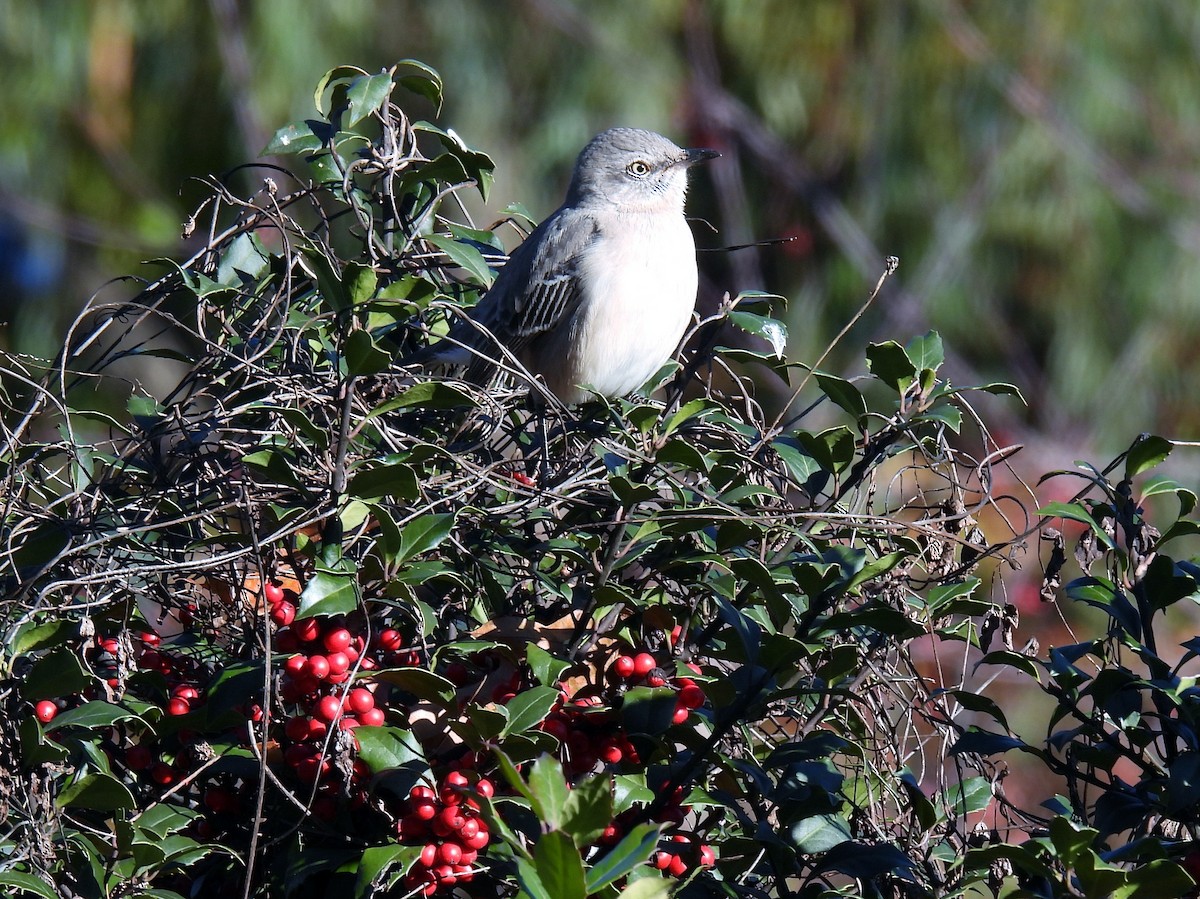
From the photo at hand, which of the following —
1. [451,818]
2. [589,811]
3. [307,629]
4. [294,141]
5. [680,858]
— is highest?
[294,141]

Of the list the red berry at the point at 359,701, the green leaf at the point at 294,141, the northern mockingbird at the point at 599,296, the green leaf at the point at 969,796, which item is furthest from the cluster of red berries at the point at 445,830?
the northern mockingbird at the point at 599,296

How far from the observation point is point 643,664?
167 centimetres

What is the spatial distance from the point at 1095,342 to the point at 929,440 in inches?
158

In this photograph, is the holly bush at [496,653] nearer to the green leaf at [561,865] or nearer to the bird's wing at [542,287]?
the green leaf at [561,865]

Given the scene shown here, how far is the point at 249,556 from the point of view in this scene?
1.68 m

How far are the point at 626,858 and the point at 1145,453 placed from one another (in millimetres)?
963

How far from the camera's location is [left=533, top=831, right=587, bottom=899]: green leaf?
110 centimetres

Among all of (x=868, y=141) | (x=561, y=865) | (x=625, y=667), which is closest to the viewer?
(x=561, y=865)

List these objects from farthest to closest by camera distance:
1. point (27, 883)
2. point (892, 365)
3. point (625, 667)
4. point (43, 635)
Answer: point (892, 365), point (625, 667), point (43, 635), point (27, 883)

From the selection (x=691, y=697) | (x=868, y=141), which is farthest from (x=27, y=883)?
(x=868, y=141)

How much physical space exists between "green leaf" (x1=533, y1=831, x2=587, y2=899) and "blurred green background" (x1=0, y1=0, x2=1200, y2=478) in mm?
4334

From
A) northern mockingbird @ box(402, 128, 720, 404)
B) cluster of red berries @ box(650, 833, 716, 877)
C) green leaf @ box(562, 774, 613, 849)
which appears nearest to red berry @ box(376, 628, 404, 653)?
cluster of red berries @ box(650, 833, 716, 877)

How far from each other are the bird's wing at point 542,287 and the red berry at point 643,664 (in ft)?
5.52

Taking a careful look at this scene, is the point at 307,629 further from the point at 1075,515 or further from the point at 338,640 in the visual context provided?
the point at 1075,515
